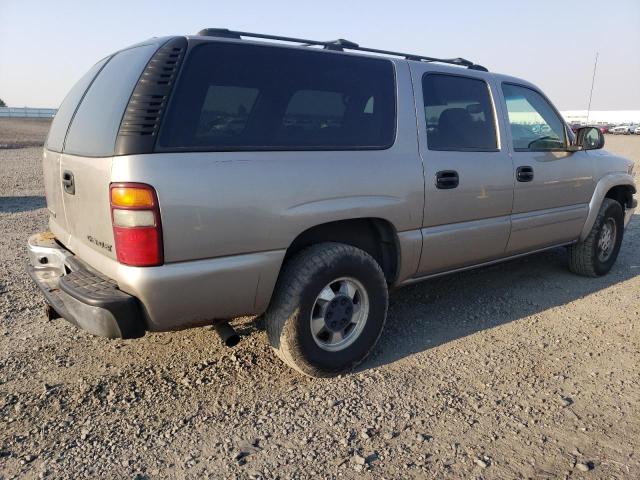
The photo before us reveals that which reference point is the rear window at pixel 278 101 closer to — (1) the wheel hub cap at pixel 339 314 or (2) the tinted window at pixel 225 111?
(2) the tinted window at pixel 225 111

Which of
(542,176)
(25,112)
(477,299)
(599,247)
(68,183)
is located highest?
(68,183)

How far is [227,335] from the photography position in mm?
2797

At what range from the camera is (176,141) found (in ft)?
7.98

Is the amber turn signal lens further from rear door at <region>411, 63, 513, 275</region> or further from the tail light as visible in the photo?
rear door at <region>411, 63, 513, 275</region>

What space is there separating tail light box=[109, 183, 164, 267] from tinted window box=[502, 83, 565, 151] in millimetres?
2921

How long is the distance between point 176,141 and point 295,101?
785mm

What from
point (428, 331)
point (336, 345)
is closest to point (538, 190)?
point (428, 331)

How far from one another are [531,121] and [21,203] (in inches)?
320

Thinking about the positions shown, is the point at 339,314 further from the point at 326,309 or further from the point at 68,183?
the point at 68,183

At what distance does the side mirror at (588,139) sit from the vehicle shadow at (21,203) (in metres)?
7.74

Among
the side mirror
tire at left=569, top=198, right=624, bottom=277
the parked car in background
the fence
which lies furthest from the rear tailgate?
the parked car in background

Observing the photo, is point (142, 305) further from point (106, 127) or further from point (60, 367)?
point (60, 367)

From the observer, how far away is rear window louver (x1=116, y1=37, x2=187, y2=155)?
238cm

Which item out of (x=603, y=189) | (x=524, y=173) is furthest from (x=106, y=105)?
(x=603, y=189)
